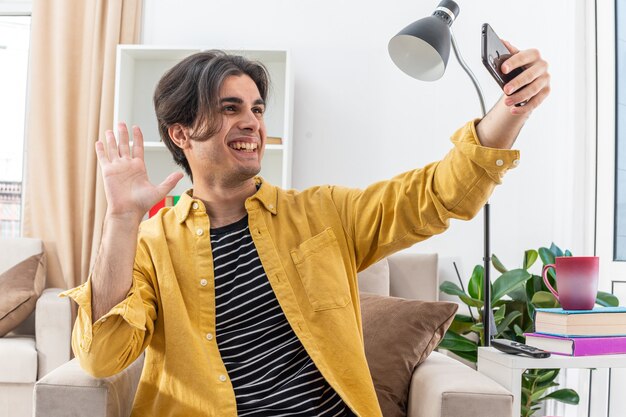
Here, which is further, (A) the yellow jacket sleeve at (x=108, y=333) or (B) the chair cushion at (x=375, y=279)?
(B) the chair cushion at (x=375, y=279)

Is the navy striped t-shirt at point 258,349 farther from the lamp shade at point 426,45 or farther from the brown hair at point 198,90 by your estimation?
the lamp shade at point 426,45

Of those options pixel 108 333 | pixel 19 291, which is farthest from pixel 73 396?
pixel 19 291

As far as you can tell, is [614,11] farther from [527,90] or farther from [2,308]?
[2,308]

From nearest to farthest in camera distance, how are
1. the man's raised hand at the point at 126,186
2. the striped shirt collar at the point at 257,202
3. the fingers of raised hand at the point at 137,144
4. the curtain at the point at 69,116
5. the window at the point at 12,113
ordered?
the man's raised hand at the point at 126,186, the fingers of raised hand at the point at 137,144, the striped shirt collar at the point at 257,202, the curtain at the point at 69,116, the window at the point at 12,113

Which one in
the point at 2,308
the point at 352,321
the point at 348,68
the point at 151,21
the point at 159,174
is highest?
the point at 151,21

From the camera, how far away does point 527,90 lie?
117cm

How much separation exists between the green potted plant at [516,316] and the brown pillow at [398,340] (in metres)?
0.75

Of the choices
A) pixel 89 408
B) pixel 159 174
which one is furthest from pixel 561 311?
pixel 159 174

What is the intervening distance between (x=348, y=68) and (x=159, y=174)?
106 centimetres

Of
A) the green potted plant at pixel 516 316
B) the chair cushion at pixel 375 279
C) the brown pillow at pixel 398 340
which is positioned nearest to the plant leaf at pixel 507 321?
the green potted plant at pixel 516 316

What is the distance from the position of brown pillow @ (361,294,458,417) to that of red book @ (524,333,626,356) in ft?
0.96

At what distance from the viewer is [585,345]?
165cm

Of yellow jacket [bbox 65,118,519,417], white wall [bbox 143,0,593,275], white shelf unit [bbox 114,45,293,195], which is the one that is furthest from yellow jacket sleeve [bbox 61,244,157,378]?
white wall [bbox 143,0,593,275]

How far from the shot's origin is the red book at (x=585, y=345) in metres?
1.64
